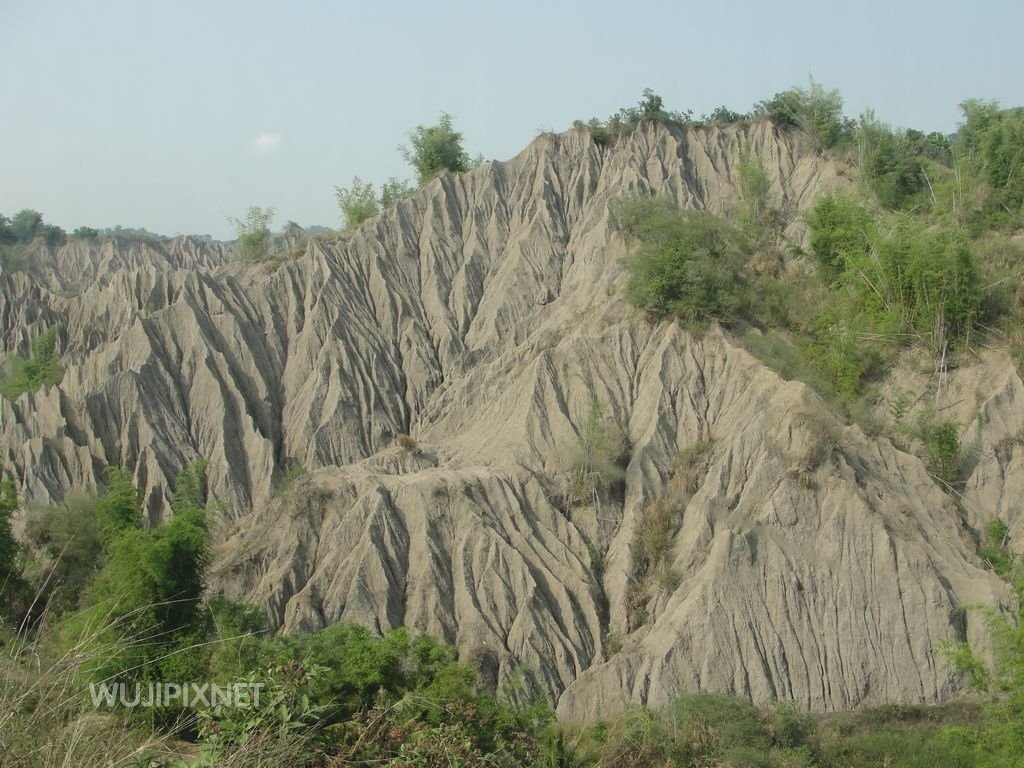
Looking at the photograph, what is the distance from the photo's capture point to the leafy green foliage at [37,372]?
31998 mm

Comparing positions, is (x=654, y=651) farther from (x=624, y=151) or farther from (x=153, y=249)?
(x=153, y=249)

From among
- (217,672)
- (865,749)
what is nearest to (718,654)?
(865,749)

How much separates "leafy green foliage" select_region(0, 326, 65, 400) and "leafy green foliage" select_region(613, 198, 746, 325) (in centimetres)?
1729

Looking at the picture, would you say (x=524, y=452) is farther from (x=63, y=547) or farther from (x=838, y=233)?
(x=838, y=233)

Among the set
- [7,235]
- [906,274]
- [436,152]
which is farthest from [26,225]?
[906,274]

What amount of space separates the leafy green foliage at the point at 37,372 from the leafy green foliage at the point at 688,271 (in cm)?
1729

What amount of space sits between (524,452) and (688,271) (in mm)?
6292

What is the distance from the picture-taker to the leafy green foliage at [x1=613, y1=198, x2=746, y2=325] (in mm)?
26047

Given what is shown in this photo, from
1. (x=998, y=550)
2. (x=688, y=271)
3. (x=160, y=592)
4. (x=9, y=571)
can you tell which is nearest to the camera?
(x=160, y=592)

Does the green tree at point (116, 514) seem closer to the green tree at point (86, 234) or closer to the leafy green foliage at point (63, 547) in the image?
the leafy green foliage at point (63, 547)

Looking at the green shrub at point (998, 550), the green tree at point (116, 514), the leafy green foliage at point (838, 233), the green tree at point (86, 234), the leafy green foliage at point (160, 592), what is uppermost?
A: the green tree at point (86, 234)

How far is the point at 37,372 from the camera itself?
33.7 metres

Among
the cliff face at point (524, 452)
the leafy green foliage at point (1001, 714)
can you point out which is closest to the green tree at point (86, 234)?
the cliff face at point (524, 452)

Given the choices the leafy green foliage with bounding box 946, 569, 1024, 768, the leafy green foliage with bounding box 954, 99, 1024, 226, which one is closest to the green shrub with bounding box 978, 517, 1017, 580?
the leafy green foliage with bounding box 946, 569, 1024, 768
